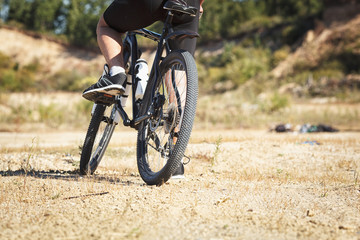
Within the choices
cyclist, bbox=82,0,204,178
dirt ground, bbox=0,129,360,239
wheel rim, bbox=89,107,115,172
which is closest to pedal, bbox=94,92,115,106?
cyclist, bbox=82,0,204,178

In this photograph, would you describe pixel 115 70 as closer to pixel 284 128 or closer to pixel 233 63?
pixel 284 128

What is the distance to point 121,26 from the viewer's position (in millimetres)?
3018

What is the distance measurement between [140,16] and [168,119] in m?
0.81

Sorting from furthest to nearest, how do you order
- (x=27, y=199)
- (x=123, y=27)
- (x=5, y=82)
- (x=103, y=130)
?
(x=5, y=82) → (x=103, y=130) → (x=123, y=27) → (x=27, y=199)

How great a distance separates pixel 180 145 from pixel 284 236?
0.95 metres

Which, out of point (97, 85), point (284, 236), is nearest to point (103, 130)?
point (97, 85)

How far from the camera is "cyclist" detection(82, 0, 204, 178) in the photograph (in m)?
2.83

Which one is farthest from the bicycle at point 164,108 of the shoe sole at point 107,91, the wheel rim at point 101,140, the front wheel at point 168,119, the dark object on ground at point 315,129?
the dark object on ground at point 315,129

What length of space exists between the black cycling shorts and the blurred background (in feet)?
3.12

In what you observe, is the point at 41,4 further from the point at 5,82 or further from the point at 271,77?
the point at 271,77

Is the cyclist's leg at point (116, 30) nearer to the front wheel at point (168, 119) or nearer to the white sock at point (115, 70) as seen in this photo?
the white sock at point (115, 70)

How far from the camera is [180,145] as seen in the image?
2432mm

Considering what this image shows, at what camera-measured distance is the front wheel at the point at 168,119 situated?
2.46m

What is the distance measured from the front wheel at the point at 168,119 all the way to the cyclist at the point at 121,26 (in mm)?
281
